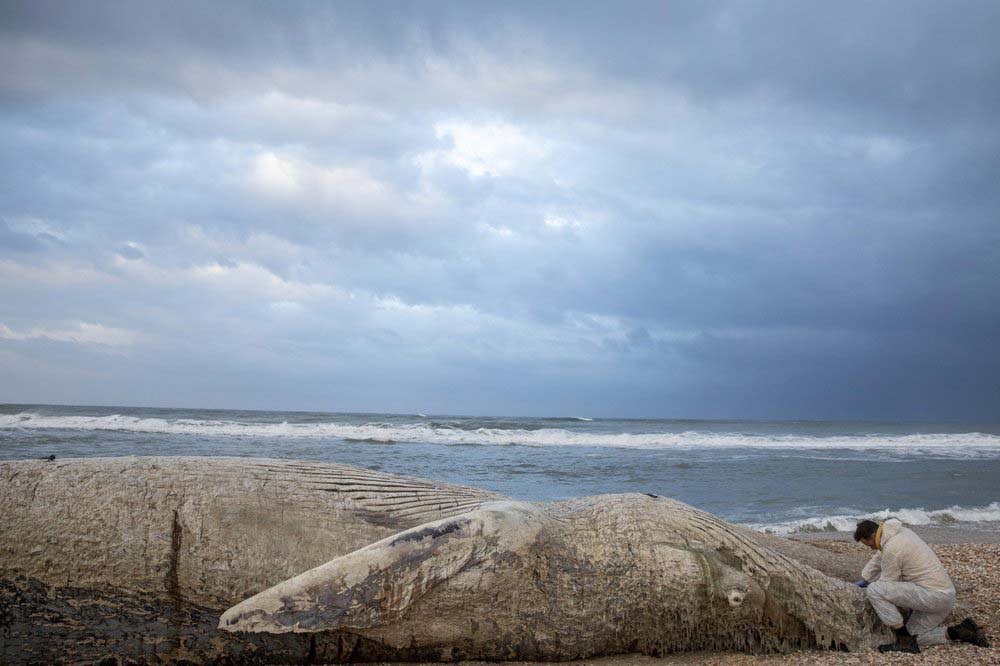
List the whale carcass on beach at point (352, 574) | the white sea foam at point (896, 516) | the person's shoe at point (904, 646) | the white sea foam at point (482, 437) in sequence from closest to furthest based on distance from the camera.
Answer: the whale carcass on beach at point (352, 574) < the person's shoe at point (904, 646) < the white sea foam at point (896, 516) < the white sea foam at point (482, 437)

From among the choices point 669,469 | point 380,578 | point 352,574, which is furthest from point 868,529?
point 669,469

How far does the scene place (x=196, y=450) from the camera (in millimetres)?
19094

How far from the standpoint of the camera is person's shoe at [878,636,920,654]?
466cm

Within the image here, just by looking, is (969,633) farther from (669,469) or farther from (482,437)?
(482,437)

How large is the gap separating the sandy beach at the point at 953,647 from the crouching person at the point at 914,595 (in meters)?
0.12

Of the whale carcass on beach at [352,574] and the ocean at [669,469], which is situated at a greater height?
the whale carcass on beach at [352,574]

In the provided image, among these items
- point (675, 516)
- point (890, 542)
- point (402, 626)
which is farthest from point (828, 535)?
point (402, 626)

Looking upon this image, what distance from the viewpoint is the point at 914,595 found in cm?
483

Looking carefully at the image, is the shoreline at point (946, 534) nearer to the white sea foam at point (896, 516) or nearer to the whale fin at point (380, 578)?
the white sea foam at point (896, 516)

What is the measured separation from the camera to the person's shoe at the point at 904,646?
4.66 meters

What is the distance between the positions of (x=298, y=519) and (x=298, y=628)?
930 millimetres

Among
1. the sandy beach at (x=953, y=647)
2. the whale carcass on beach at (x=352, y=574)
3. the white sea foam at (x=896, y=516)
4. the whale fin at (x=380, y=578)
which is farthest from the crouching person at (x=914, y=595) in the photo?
the white sea foam at (x=896, y=516)

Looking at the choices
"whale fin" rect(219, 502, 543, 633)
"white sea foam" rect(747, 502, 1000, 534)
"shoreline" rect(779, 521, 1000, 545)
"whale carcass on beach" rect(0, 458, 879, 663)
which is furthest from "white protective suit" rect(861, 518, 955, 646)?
"white sea foam" rect(747, 502, 1000, 534)

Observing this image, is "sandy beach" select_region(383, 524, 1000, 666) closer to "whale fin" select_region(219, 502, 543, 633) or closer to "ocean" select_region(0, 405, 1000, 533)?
"whale fin" select_region(219, 502, 543, 633)
